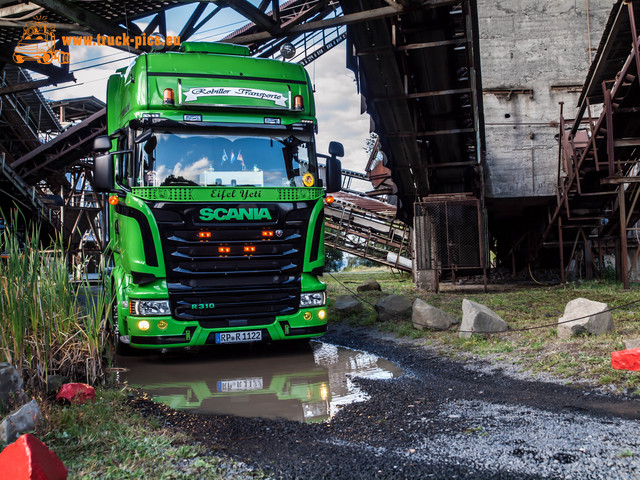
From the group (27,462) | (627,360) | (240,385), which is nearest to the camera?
(27,462)

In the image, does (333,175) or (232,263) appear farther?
(333,175)

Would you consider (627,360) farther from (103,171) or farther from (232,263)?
(103,171)

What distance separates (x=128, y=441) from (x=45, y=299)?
1.93 meters

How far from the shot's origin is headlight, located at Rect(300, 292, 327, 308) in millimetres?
6844

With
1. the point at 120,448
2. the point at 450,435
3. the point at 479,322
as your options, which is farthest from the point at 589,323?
the point at 120,448

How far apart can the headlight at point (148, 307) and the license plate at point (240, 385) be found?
3.60 feet

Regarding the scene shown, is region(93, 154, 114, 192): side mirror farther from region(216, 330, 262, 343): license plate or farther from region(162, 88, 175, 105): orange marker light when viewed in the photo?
region(216, 330, 262, 343): license plate

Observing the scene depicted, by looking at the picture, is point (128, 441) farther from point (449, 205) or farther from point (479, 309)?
point (449, 205)

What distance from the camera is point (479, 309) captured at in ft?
24.0

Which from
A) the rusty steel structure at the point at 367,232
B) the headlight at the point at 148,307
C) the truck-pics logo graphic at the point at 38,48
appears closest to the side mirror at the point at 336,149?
the headlight at the point at 148,307

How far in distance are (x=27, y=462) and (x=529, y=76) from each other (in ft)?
52.5

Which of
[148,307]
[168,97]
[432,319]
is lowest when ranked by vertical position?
[432,319]

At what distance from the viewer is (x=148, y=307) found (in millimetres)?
6227

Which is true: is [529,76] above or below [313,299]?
above
